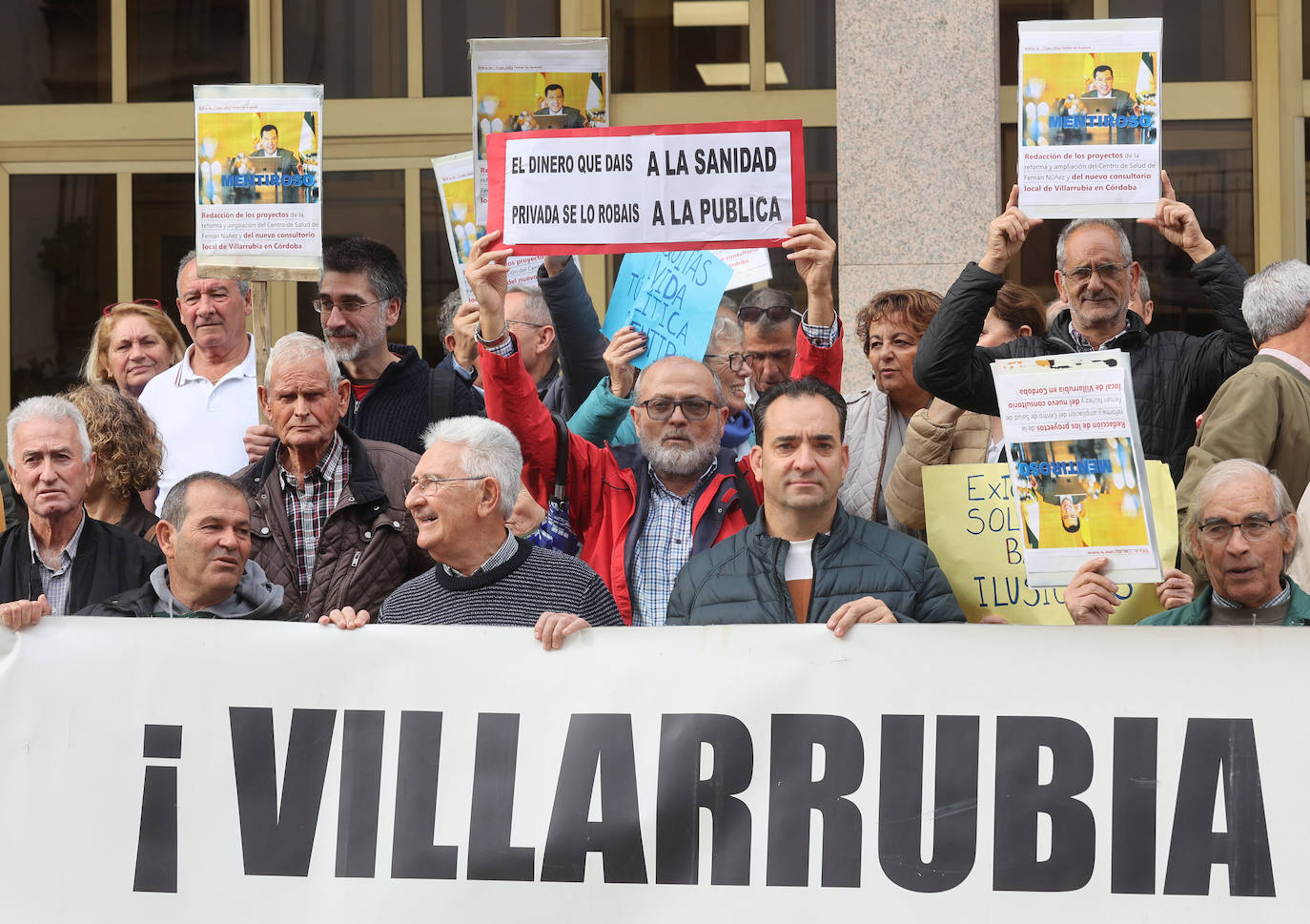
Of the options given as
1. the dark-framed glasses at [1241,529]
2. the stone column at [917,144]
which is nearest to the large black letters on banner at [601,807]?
the dark-framed glasses at [1241,529]

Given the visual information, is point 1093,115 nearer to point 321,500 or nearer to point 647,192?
point 647,192

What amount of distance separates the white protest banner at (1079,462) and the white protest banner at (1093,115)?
0.74 meters

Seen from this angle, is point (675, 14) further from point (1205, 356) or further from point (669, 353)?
point (1205, 356)

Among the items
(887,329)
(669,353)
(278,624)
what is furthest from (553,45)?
(278,624)

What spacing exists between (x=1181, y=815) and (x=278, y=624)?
7.09 feet

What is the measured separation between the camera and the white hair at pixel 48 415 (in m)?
4.90

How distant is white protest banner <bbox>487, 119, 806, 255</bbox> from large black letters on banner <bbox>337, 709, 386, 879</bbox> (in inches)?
58.2

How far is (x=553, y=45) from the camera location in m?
5.23

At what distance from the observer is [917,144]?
25.7ft

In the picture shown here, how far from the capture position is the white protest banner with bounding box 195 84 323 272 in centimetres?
514

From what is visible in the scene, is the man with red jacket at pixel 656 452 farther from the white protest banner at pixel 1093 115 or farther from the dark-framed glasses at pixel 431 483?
the white protest banner at pixel 1093 115

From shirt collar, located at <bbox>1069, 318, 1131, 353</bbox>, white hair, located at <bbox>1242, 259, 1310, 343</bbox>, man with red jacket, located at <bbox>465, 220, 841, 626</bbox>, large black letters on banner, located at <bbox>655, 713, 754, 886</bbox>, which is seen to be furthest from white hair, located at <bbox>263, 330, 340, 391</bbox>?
Answer: white hair, located at <bbox>1242, 259, 1310, 343</bbox>

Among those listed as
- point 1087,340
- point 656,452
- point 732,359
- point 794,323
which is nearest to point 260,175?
point 656,452

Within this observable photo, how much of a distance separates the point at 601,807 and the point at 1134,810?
1209 millimetres
